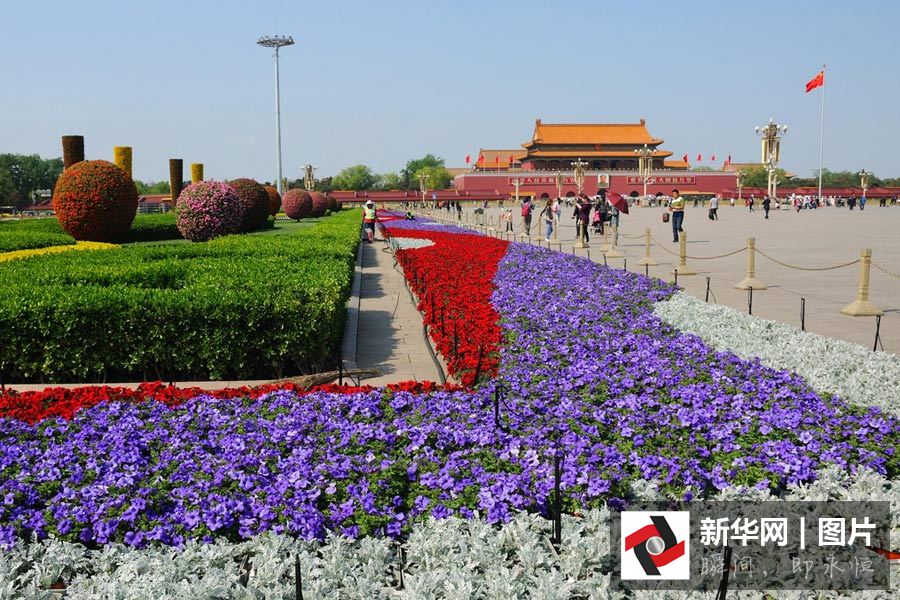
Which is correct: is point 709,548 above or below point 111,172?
below

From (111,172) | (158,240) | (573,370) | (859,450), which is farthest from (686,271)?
(158,240)

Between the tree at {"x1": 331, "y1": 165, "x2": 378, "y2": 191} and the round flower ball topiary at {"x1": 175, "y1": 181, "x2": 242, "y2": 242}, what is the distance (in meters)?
84.0

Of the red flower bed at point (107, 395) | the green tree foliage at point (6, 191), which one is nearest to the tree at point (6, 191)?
the green tree foliage at point (6, 191)

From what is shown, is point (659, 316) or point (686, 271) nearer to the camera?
point (659, 316)

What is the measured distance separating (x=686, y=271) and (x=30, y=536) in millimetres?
10873

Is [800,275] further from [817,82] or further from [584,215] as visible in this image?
[817,82]

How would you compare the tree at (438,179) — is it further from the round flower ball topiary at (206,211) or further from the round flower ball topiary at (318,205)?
the round flower ball topiary at (206,211)

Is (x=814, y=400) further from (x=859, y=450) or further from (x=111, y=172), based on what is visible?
(x=111, y=172)

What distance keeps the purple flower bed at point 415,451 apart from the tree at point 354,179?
97.5 meters

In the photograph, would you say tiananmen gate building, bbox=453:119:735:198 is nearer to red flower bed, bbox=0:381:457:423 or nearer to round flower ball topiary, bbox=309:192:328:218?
round flower ball topiary, bbox=309:192:328:218

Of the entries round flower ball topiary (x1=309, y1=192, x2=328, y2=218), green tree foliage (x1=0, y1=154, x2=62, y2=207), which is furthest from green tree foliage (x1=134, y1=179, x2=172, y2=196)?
round flower ball topiary (x1=309, y1=192, x2=328, y2=218)

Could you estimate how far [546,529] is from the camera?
10.6 feet

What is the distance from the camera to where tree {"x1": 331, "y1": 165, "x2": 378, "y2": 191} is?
101562mm

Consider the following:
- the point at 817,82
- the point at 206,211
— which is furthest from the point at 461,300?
the point at 817,82
